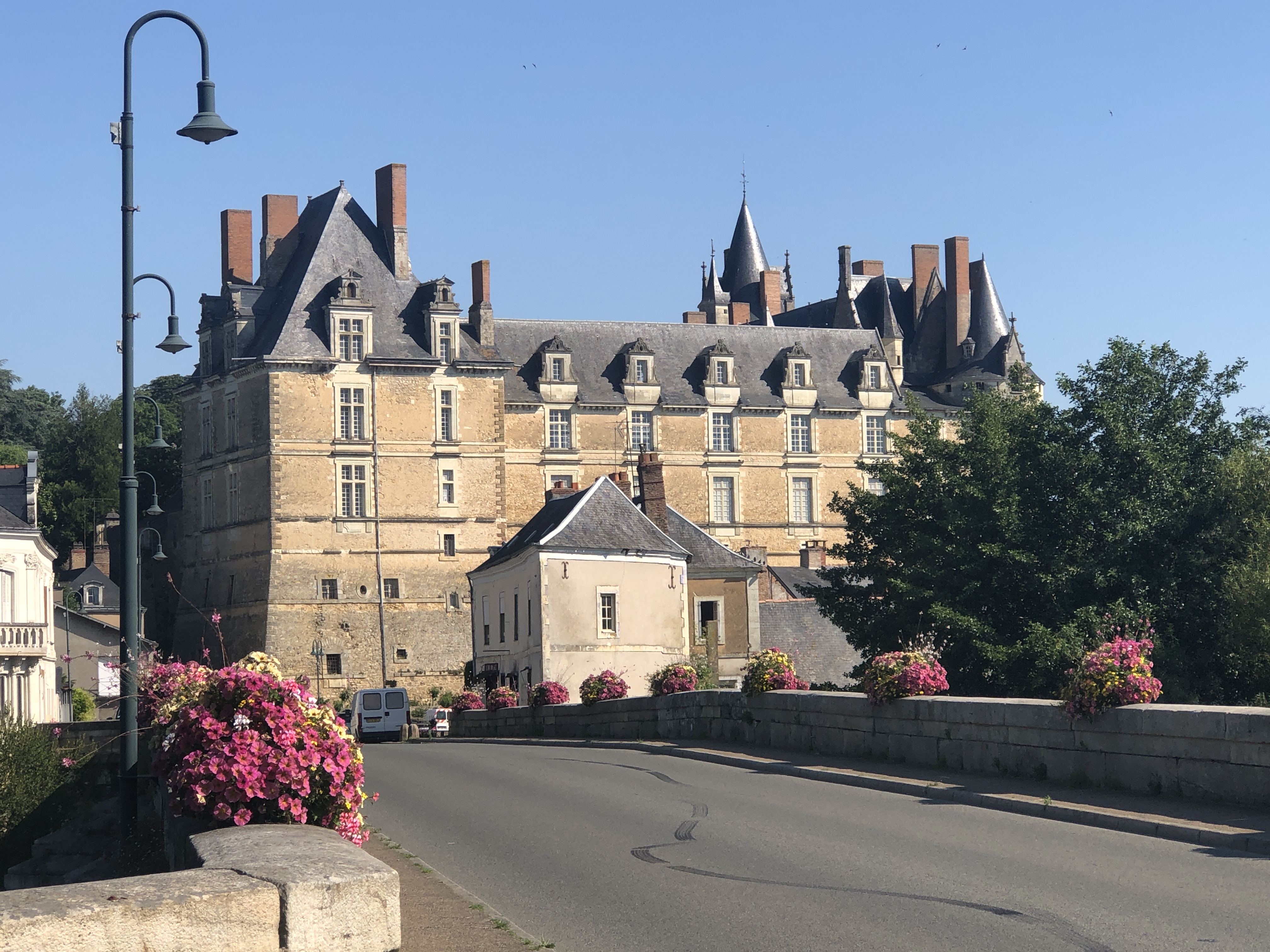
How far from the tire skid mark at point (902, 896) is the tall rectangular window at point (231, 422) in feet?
206

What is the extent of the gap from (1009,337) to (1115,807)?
266 ft

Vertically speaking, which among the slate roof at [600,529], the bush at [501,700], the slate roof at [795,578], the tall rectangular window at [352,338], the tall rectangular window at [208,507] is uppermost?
the tall rectangular window at [352,338]

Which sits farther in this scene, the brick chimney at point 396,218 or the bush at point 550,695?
the brick chimney at point 396,218

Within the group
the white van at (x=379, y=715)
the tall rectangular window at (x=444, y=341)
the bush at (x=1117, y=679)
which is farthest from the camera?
the tall rectangular window at (x=444, y=341)

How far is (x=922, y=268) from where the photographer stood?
3802 inches

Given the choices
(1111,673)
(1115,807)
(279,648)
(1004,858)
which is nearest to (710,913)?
(1004,858)

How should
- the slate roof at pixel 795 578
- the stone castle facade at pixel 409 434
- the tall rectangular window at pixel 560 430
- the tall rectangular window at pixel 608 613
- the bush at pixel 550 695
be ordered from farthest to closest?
the tall rectangular window at pixel 560 430 → the stone castle facade at pixel 409 434 → the slate roof at pixel 795 578 → the tall rectangular window at pixel 608 613 → the bush at pixel 550 695

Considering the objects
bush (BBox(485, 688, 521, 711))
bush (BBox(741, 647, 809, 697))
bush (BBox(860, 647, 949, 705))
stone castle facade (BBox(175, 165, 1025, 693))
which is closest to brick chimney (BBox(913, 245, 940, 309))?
stone castle facade (BBox(175, 165, 1025, 693))

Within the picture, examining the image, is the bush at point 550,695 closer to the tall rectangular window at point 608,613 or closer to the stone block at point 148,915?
the tall rectangular window at point 608,613

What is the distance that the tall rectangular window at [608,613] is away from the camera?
152 feet

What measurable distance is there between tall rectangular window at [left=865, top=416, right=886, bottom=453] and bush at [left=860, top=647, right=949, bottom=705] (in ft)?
223

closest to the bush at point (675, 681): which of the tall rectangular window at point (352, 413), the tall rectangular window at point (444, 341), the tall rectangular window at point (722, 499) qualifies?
the tall rectangular window at point (352, 413)

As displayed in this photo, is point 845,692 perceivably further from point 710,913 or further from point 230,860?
point 230,860

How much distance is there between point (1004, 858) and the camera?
36.4 feet
